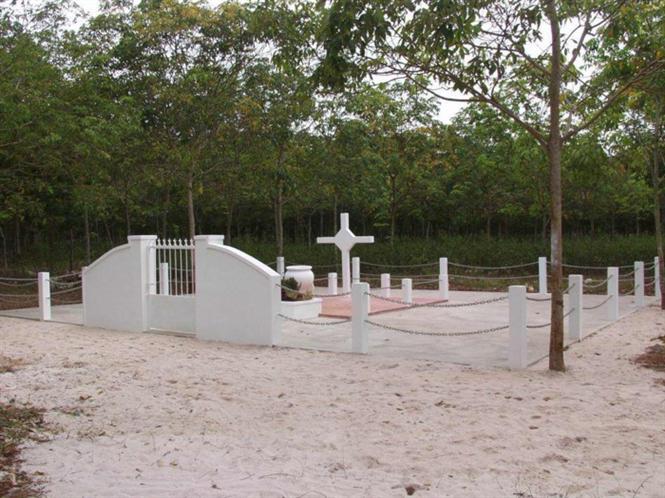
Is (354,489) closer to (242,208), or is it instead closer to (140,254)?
(140,254)

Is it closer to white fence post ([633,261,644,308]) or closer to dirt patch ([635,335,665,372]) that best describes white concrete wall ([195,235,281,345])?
dirt patch ([635,335,665,372])

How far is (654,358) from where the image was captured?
8930 mm

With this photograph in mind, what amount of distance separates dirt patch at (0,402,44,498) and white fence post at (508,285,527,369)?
18.0 feet

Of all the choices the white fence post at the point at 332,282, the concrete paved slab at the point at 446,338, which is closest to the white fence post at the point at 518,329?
the concrete paved slab at the point at 446,338

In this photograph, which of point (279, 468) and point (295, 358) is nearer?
point (279, 468)

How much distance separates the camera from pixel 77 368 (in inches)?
348

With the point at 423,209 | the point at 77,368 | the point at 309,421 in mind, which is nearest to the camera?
the point at 309,421

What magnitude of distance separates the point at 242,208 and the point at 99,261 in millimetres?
25647

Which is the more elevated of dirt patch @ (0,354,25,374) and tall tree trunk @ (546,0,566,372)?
tall tree trunk @ (546,0,566,372)

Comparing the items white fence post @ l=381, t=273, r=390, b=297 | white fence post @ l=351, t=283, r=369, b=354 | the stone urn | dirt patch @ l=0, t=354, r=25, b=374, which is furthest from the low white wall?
white fence post @ l=381, t=273, r=390, b=297

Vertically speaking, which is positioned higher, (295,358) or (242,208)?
(242,208)

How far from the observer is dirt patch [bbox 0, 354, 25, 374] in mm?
8718

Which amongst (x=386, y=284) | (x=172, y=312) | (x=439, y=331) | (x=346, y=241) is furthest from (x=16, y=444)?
(x=386, y=284)

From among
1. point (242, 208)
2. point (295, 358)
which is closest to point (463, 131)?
point (242, 208)
